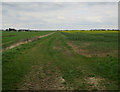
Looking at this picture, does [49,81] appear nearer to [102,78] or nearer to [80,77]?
[80,77]

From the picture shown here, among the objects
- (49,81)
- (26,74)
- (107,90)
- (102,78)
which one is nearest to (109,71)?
(102,78)

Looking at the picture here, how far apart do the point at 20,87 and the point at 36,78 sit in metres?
1.17

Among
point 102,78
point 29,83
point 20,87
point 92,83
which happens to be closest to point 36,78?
point 29,83

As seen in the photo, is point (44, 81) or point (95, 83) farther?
point (44, 81)

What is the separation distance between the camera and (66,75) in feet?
23.0

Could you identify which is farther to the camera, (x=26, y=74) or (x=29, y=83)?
(x=26, y=74)

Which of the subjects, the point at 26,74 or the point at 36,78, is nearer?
the point at 36,78

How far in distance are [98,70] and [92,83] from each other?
2.01m

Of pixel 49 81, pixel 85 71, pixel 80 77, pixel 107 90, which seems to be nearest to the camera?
pixel 107 90

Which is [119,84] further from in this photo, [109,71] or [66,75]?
[66,75]

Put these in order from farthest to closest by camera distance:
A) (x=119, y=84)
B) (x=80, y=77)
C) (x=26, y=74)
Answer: (x=26, y=74) → (x=80, y=77) → (x=119, y=84)

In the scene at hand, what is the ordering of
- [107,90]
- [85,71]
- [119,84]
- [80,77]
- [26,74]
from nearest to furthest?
[107,90]
[119,84]
[80,77]
[26,74]
[85,71]

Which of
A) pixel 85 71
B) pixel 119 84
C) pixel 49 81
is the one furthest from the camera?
pixel 85 71

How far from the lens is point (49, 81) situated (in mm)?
6328
